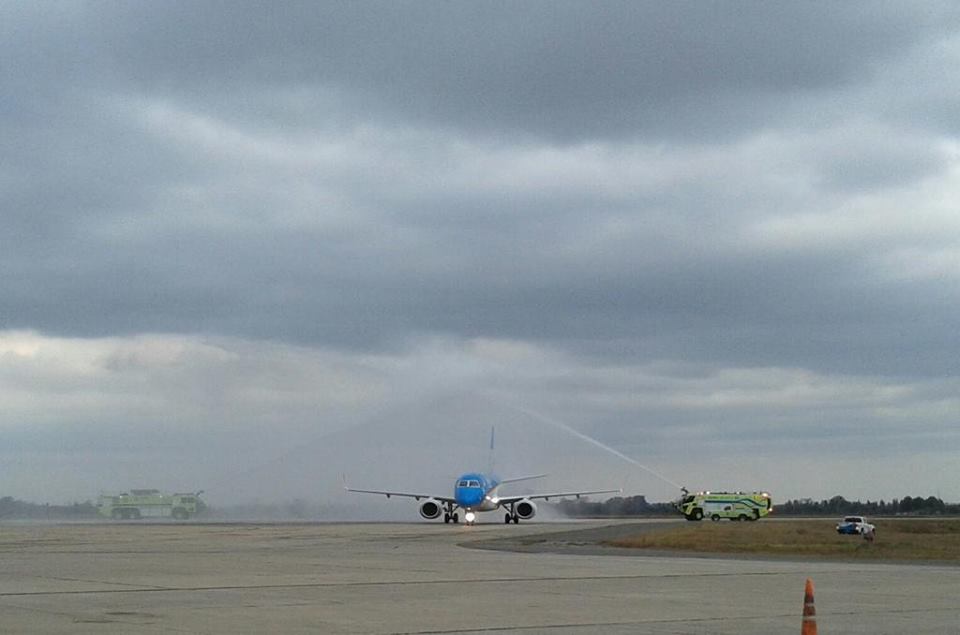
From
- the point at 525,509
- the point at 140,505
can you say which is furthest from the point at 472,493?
the point at 140,505

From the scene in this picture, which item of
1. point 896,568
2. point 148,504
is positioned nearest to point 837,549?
point 896,568

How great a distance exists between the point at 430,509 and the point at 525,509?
9007mm

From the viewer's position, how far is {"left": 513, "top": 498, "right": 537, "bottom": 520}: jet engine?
10794 cm

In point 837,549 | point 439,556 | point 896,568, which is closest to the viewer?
point 896,568

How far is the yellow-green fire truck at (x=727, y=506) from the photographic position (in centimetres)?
10888

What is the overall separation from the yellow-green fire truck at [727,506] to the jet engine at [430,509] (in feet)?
76.3

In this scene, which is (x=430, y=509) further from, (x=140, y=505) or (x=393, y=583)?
(x=393, y=583)

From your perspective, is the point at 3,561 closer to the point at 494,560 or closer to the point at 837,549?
the point at 494,560

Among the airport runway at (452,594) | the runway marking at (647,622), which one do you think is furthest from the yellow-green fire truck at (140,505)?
the runway marking at (647,622)

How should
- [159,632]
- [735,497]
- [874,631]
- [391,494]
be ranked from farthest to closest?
[391,494] → [735,497] → [874,631] → [159,632]

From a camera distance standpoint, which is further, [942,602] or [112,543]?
[112,543]

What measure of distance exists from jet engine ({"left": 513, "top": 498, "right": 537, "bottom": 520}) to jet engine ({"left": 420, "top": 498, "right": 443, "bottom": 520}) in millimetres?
7487

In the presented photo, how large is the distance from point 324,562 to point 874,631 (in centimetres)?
2305

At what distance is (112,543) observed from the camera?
2180 inches
